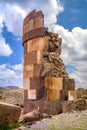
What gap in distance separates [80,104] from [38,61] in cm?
325

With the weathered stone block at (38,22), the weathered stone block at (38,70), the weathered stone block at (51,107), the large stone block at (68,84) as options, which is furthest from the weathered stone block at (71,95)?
the weathered stone block at (38,22)

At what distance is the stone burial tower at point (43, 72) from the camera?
521 inches

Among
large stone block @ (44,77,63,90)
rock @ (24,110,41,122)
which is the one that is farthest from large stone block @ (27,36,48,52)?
rock @ (24,110,41,122)

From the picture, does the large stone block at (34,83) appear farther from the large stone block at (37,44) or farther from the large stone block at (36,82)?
the large stone block at (37,44)

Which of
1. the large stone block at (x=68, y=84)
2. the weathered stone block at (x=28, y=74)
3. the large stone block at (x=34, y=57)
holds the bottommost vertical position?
the large stone block at (x=68, y=84)

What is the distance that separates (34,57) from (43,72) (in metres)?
0.98

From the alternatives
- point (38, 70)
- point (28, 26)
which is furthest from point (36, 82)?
point (28, 26)

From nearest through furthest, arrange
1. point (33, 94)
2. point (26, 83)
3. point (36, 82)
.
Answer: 1. point (36, 82)
2. point (33, 94)
3. point (26, 83)

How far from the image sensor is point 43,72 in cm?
1344

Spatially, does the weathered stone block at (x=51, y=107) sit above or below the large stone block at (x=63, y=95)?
below

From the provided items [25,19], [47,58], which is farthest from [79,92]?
[25,19]

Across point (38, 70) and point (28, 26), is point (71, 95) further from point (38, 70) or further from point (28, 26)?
point (28, 26)

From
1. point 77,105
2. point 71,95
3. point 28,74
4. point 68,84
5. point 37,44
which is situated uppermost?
point 37,44

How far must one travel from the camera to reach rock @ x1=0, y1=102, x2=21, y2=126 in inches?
370
